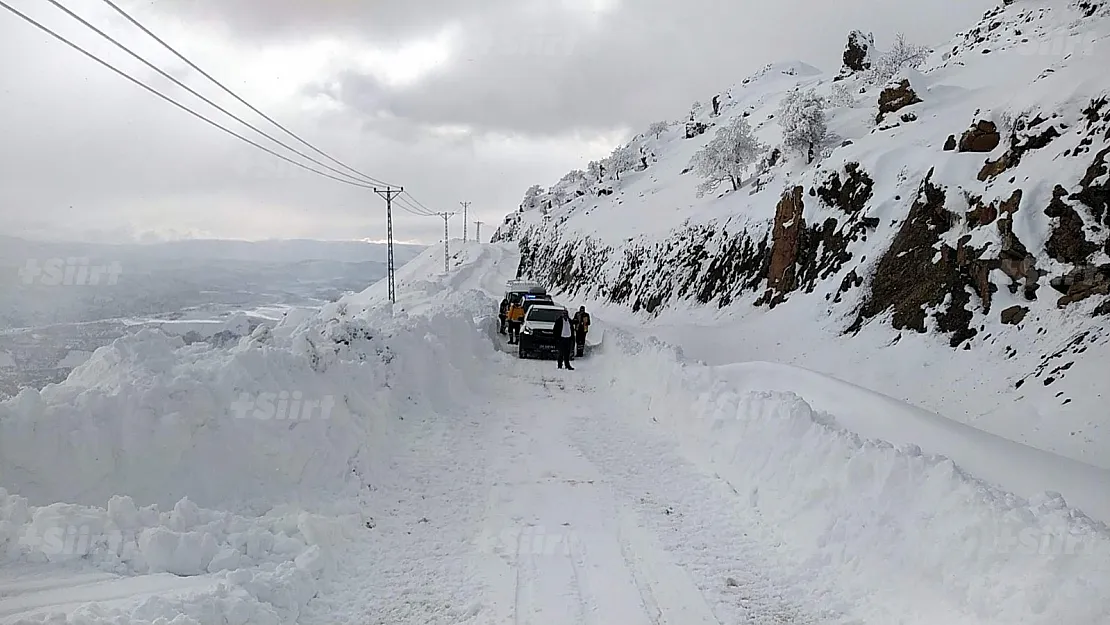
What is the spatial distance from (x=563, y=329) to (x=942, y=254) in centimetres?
946

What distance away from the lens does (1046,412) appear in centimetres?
1009

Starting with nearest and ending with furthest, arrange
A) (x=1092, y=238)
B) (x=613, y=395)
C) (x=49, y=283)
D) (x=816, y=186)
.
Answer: (x=49, y=283) → (x=1092, y=238) → (x=613, y=395) → (x=816, y=186)

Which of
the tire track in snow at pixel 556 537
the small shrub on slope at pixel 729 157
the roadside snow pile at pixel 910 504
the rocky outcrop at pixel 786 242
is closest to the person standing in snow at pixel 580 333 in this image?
the rocky outcrop at pixel 786 242

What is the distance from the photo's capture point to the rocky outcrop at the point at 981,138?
53.8 feet

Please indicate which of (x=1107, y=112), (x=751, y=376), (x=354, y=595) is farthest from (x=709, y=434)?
(x=1107, y=112)

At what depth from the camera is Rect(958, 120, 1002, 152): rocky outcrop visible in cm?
1639

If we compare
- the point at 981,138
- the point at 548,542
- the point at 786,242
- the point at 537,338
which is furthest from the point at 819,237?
the point at 548,542

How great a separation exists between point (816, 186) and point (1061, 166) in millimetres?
9780

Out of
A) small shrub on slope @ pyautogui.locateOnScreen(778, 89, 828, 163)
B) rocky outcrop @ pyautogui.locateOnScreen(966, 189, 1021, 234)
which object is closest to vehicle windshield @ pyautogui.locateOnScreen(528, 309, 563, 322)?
rocky outcrop @ pyautogui.locateOnScreen(966, 189, 1021, 234)

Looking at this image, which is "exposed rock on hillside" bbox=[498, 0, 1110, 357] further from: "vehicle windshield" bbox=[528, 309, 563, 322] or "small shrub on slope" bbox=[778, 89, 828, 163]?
"vehicle windshield" bbox=[528, 309, 563, 322]

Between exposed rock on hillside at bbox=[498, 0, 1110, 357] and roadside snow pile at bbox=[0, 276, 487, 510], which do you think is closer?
roadside snow pile at bbox=[0, 276, 487, 510]

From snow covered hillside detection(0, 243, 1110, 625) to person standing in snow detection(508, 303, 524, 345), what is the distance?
14.2 metres

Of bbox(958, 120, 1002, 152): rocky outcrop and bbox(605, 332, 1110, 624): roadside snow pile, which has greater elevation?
bbox(958, 120, 1002, 152): rocky outcrop

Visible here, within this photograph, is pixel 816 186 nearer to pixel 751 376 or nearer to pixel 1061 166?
pixel 1061 166
